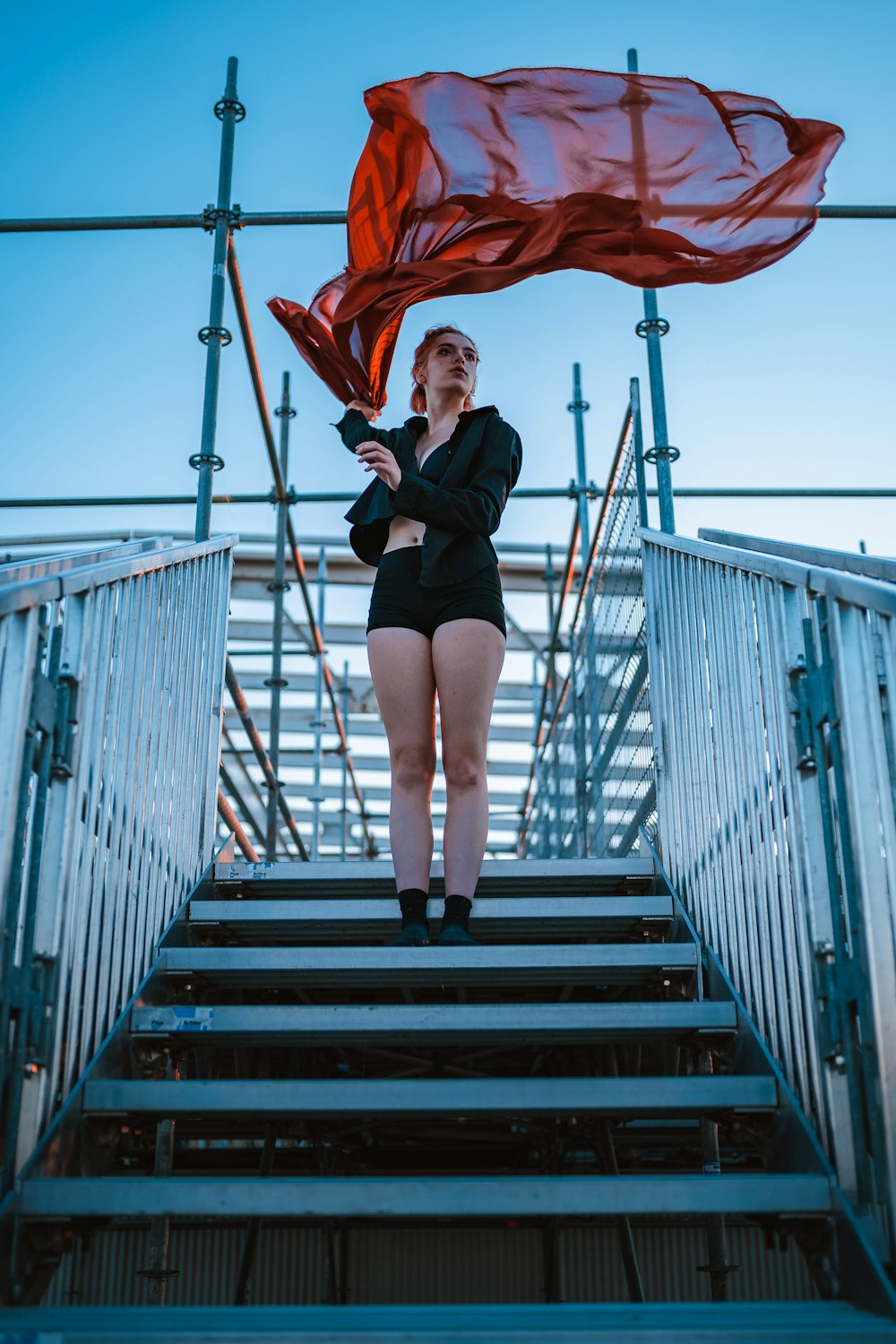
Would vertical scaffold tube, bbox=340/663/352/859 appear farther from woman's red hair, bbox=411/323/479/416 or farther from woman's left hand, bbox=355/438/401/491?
woman's left hand, bbox=355/438/401/491

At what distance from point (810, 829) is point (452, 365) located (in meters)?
1.64

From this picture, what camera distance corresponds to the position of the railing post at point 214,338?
382 centimetres

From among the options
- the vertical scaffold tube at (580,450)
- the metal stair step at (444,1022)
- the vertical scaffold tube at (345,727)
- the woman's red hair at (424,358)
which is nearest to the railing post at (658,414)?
the woman's red hair at (424,358)

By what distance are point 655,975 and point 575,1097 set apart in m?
0.61

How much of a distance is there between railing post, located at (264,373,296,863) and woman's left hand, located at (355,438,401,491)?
2.93 meters

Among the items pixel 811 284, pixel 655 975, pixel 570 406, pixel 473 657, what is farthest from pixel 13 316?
pixel 655 975

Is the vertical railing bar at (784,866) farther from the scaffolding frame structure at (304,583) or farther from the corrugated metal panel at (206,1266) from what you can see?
the corrugated metal panel at (206,1266)

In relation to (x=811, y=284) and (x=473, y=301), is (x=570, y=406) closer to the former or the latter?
(x=811, y=284)

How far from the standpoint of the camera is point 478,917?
9.17 ft

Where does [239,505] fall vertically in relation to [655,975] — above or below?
above

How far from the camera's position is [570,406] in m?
7.57

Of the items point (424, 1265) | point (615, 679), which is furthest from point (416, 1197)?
point (424, 1265)

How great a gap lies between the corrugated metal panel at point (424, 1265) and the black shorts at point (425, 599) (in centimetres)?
503

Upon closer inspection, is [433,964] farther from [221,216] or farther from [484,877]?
[221,216]
